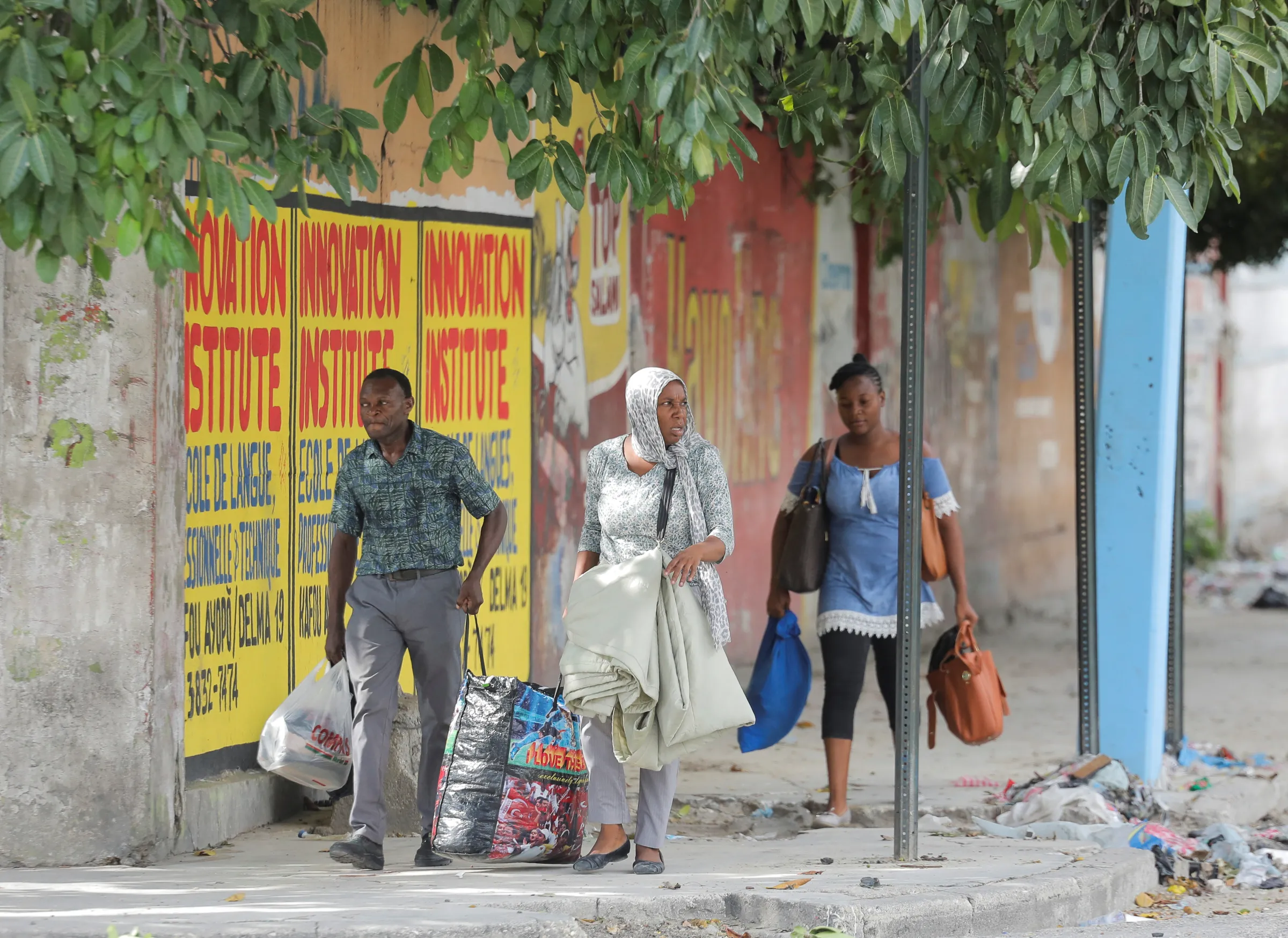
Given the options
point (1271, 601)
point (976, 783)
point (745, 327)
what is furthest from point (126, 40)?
point (1271, 601)

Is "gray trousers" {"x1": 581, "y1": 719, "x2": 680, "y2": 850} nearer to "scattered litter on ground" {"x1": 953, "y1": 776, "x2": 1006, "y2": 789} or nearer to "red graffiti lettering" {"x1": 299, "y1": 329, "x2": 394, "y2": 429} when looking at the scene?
"red graffiti lettering" {"x1": 299, "y1": 329, "x2": 394, "y2": 429}

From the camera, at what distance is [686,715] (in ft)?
16.7

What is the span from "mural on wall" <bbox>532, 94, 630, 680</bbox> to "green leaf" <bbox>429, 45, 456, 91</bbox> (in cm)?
319

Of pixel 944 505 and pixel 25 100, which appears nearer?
pixel 25 100

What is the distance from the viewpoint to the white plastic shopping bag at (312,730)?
578cm

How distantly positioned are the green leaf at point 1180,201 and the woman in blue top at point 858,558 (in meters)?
1.67

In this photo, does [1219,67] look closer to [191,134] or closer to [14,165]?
[191,134]

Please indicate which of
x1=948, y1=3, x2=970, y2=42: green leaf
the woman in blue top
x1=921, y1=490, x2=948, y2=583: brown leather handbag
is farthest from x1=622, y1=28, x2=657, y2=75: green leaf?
x1=921, y1=490, x2=948, y2=583: brown leather handbag

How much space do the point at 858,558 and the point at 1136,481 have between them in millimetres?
1465

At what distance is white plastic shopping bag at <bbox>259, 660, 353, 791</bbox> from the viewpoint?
227 inches

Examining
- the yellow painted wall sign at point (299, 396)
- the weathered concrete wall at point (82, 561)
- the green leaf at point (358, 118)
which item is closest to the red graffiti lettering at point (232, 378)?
the yellow painted wall sign at point (299, 396)

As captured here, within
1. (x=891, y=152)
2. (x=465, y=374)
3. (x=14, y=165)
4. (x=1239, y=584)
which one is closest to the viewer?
(x=14, y=165)

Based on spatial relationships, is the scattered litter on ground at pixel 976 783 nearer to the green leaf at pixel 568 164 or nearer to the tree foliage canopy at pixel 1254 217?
the green leaf at pixel 568 164

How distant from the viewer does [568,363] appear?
28.0ft
